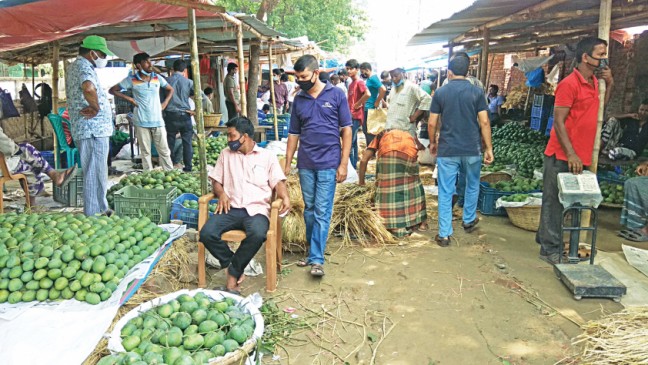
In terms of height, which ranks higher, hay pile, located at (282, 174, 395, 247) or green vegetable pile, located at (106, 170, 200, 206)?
green vegetable pile, located at (106, 170, 200, 206)

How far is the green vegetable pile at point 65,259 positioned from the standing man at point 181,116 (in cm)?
469

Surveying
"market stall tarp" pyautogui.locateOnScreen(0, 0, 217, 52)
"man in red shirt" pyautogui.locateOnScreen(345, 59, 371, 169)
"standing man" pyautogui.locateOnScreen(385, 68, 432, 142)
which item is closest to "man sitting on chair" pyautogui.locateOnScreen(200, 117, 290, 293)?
"standing man" pyautogui.locateOnScreen(385, 68, 432, 142)

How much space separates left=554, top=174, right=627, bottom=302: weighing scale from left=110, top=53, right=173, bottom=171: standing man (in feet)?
19.6

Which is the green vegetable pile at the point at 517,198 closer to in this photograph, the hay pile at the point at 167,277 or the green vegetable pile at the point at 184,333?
the hay pile at the point at 167,277

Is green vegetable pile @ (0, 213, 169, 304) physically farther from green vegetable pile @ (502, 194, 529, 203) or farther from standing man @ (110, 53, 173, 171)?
green vegetable pile @ (502, 194, 529, 203)

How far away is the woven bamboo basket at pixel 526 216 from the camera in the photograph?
5.56 m

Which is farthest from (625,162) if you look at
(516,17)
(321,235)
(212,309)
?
(212,309)

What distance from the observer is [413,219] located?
5688 millimetres

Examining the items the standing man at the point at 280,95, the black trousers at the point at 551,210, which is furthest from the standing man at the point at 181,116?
the standing man at the point at 280,95

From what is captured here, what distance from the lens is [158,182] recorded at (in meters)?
5.92

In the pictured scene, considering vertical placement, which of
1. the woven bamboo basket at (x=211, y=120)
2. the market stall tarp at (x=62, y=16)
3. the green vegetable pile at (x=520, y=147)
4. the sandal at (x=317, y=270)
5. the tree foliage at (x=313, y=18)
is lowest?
the sandal at (x=317, y=270)

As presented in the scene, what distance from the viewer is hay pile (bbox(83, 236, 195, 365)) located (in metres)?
3.63

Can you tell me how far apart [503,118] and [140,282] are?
12.9 meters

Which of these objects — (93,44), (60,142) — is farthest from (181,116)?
(93,44)
